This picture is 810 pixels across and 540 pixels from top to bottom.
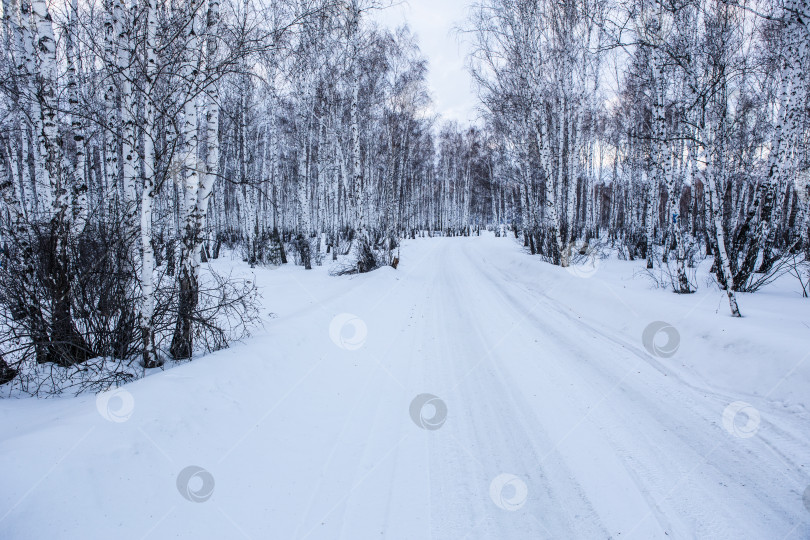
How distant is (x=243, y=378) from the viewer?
12.0 ft

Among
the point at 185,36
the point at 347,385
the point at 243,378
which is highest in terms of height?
the point at 185,36

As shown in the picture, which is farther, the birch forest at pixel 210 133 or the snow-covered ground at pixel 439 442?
the birch forest at pixel 210 133

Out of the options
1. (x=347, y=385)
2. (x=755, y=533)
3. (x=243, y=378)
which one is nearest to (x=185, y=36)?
(x=243, y=378)

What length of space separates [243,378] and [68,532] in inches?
73.4

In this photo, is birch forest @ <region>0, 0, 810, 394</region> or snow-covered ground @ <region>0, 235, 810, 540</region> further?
birch forest @ <region>0, 0, 810, 394</region>

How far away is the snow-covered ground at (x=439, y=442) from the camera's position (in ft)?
6.74

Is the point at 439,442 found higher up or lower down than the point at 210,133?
lower down

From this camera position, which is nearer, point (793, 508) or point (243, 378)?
point (793, 508)

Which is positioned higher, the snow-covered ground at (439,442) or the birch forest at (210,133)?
the birch forest at (210,133)

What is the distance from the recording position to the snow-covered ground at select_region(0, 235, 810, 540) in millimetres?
2055

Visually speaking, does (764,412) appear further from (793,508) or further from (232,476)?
(232,476)

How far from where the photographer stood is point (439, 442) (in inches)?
114

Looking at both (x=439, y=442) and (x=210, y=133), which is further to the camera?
(x=210, y=133)

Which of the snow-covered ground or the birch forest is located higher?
the birch forest
